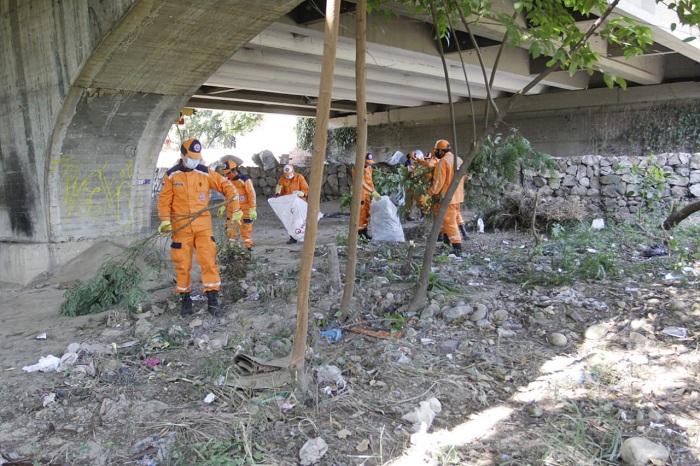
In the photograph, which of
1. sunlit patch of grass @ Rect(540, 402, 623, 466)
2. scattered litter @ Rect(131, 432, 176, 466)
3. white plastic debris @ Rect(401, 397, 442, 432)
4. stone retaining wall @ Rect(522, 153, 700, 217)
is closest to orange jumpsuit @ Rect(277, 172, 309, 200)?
stone retaining wall @ Rect(522, 153, 700, 217)

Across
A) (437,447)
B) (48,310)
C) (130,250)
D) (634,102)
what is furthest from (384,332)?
(634,102)

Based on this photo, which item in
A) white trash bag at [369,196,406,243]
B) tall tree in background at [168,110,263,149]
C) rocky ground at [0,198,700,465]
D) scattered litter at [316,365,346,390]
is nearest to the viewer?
rocky ground at [0,198,700,465]

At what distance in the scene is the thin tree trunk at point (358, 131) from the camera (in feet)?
14.3

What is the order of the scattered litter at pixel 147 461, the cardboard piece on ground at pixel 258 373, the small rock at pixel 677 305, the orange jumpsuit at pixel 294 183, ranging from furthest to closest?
the orange jumpsuit at pixel 294 183 → the small rock at pixel 677 305 → the cardboard piece on ground at pixel 258 373 → the scattered litter at pixel 147 461

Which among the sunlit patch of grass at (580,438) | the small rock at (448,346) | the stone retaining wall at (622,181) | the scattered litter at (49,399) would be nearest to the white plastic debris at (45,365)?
the scattered litter at (49,399)

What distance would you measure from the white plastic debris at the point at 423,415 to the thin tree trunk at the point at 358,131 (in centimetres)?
166

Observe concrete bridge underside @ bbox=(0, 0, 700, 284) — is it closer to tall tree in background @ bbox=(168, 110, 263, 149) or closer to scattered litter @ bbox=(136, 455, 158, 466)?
scattered litter @ bbox=(136, 455, 158, 466)

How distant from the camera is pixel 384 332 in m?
4.73

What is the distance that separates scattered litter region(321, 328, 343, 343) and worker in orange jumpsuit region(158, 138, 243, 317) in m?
1.32

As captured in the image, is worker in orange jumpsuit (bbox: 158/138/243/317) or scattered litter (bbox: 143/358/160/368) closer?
scattered litter (bbox: 143/358/160/368)

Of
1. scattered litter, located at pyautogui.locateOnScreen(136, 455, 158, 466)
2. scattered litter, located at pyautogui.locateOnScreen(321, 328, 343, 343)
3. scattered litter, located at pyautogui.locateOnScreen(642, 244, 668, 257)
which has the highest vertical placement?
scattered litter, located at pyautogui.locateOnScreen(642, 244, 668, 257)

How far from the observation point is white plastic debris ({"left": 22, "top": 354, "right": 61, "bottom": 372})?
429 centimetres

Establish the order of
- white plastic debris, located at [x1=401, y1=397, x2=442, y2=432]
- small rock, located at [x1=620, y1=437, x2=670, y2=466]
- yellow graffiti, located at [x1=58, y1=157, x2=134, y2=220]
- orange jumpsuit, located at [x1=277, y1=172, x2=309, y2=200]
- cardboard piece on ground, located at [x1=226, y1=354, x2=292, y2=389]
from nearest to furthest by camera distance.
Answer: small rock, located at [x1=620, y1=437, x2=670, y2=466]
white plastic debris, located at [x1=401, y1=397, x2=442, y2=432]
cardboard piece on ground, located at [x1=226, y1=354, x2=292, y2=389]
yellow graffiti, located at [x1=58, y1=157, x2=134, y2=220]
orange jumpsuit, located at [x1=277, y1=172, x2=309, y2=200]

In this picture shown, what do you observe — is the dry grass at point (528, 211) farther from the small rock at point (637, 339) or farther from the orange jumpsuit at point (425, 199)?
the small rock at point (637, 339)
